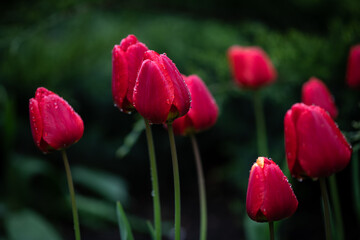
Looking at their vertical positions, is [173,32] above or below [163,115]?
above

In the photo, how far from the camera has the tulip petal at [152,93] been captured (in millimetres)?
578

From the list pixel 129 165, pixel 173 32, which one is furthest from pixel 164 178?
pixel 173 32

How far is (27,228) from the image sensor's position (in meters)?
1.57

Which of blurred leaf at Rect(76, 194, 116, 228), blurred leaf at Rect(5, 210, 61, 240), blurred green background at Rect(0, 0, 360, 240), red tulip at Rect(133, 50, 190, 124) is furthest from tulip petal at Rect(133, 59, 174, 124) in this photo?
blurred leaf at Rect(76, 194, 116, 228)

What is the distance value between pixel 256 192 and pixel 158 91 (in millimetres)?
196

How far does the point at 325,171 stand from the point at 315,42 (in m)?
0.71

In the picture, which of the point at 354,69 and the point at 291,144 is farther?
the point at 354,69

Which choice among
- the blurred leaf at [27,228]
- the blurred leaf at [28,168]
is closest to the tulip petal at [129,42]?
the blurred leaf at [27,228]

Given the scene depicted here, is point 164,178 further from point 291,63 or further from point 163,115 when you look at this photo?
point 163,115

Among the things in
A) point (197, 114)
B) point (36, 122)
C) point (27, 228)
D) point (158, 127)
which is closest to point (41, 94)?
point (36, 122)

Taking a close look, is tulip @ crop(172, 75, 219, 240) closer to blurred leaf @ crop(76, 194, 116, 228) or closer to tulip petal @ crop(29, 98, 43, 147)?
tulip petal @ crop(29, 98, 43, 147)

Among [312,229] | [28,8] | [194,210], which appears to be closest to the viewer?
[28,8]

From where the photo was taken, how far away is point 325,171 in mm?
608

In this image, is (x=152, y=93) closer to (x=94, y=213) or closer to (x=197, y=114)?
(x=197, y=114)
